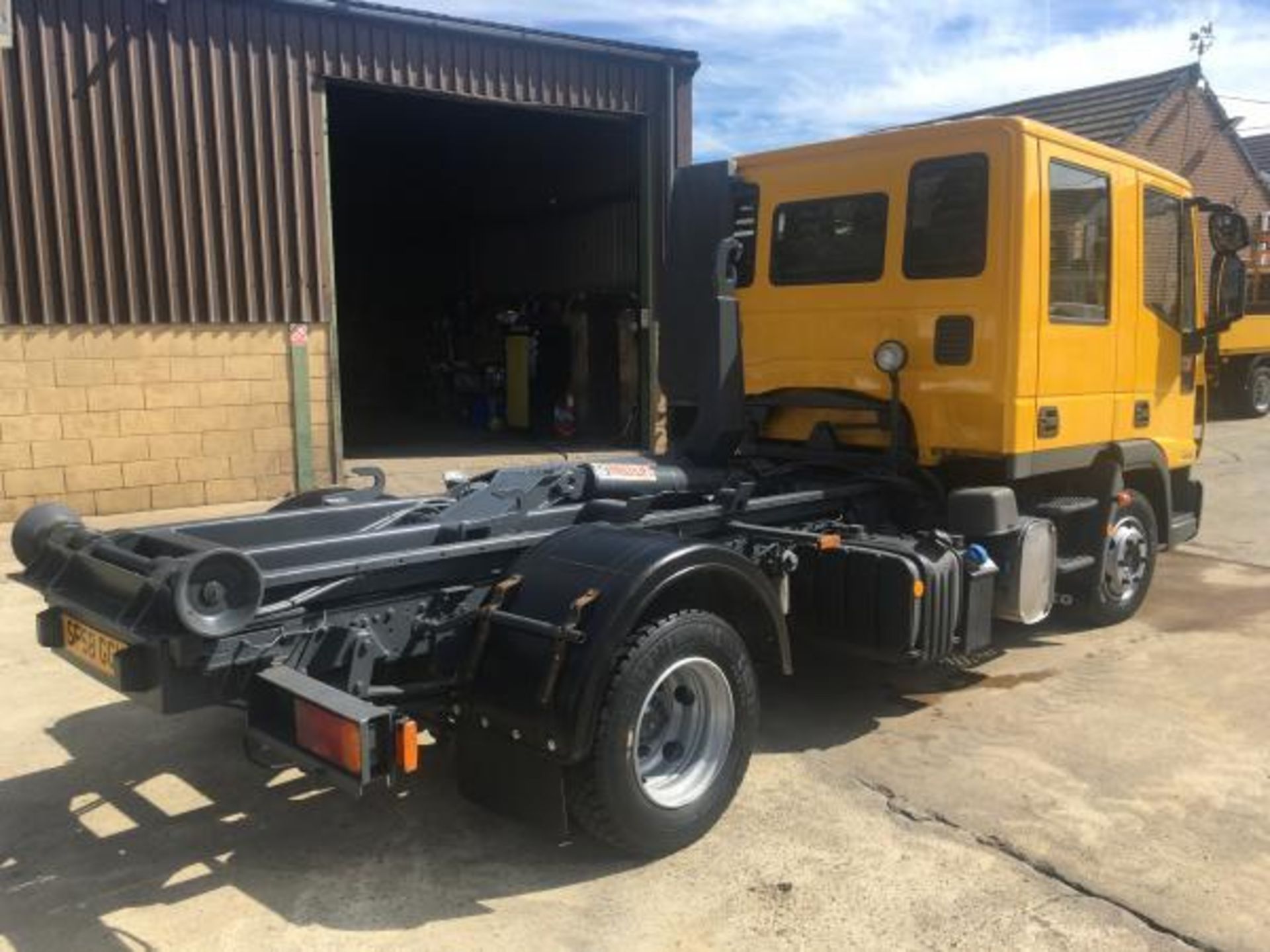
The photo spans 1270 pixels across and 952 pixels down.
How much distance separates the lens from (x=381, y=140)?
19.9 meters

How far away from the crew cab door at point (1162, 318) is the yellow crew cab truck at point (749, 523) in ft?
0.08

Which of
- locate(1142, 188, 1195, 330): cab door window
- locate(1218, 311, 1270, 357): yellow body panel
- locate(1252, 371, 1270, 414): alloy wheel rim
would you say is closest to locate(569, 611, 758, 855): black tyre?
locate(1142, 188, 1195, 330): cab door window

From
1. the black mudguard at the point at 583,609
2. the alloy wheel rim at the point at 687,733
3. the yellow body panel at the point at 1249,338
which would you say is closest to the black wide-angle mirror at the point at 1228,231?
the black mudguard at the point at 583,609

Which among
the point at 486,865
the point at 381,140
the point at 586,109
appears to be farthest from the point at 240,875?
the point at 381,140

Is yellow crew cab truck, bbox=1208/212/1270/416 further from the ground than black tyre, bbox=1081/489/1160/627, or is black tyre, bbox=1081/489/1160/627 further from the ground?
yellow crew cab truck, bbox=1208/212/1270/416

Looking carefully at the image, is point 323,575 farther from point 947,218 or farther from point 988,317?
point 947,218

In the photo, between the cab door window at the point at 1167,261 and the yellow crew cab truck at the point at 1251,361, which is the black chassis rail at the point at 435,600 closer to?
the cab door window at the point at 1167,261

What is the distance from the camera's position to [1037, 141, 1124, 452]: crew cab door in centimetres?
568

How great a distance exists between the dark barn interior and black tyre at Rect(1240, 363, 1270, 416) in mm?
12029

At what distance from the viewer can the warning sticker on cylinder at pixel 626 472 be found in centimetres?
489

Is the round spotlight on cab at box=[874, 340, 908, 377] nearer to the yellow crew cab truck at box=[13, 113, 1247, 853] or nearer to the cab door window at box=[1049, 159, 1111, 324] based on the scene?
the yellow crew cab truck at box=[13, 113, 1247, 853]

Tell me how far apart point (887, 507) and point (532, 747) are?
2.95 m

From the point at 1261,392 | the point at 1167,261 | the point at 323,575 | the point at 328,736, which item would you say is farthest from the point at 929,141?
the point at 1261,392

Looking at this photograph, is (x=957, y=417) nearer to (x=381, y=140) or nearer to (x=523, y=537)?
(x=523, y=537)
